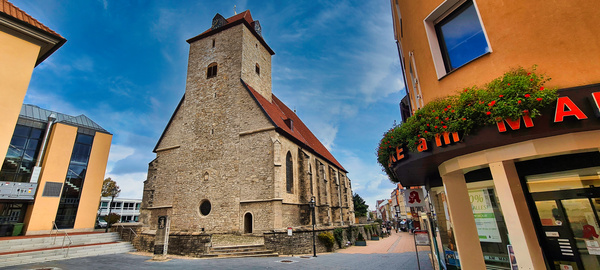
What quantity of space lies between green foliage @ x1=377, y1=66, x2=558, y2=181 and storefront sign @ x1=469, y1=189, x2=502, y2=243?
3212 millimetres

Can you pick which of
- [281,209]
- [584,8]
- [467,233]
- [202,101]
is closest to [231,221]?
[281,209]

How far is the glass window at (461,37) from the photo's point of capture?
428 cm

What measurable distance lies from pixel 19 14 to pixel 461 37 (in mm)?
9484

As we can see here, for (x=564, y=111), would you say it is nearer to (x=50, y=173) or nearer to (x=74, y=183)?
(x=50, y=173)

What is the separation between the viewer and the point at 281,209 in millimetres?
16688

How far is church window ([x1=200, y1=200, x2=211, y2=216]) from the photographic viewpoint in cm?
1844

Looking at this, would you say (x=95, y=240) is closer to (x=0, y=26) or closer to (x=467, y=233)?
(x=0, y=26)

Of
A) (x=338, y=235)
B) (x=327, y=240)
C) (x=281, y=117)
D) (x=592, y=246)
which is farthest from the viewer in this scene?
(x=281, y=117)

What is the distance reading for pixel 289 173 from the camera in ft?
64.0

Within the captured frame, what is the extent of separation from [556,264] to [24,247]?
2350 cm

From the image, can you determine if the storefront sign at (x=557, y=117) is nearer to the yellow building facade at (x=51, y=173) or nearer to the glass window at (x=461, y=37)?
the glass window at (x=461, y=37)

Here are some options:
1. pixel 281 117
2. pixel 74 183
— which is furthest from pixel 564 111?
pixel 74 183

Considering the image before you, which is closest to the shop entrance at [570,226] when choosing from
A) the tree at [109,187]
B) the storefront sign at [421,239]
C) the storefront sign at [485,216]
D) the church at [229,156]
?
the storefront sign at [485,216]

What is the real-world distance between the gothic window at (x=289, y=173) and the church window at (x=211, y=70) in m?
10.4
